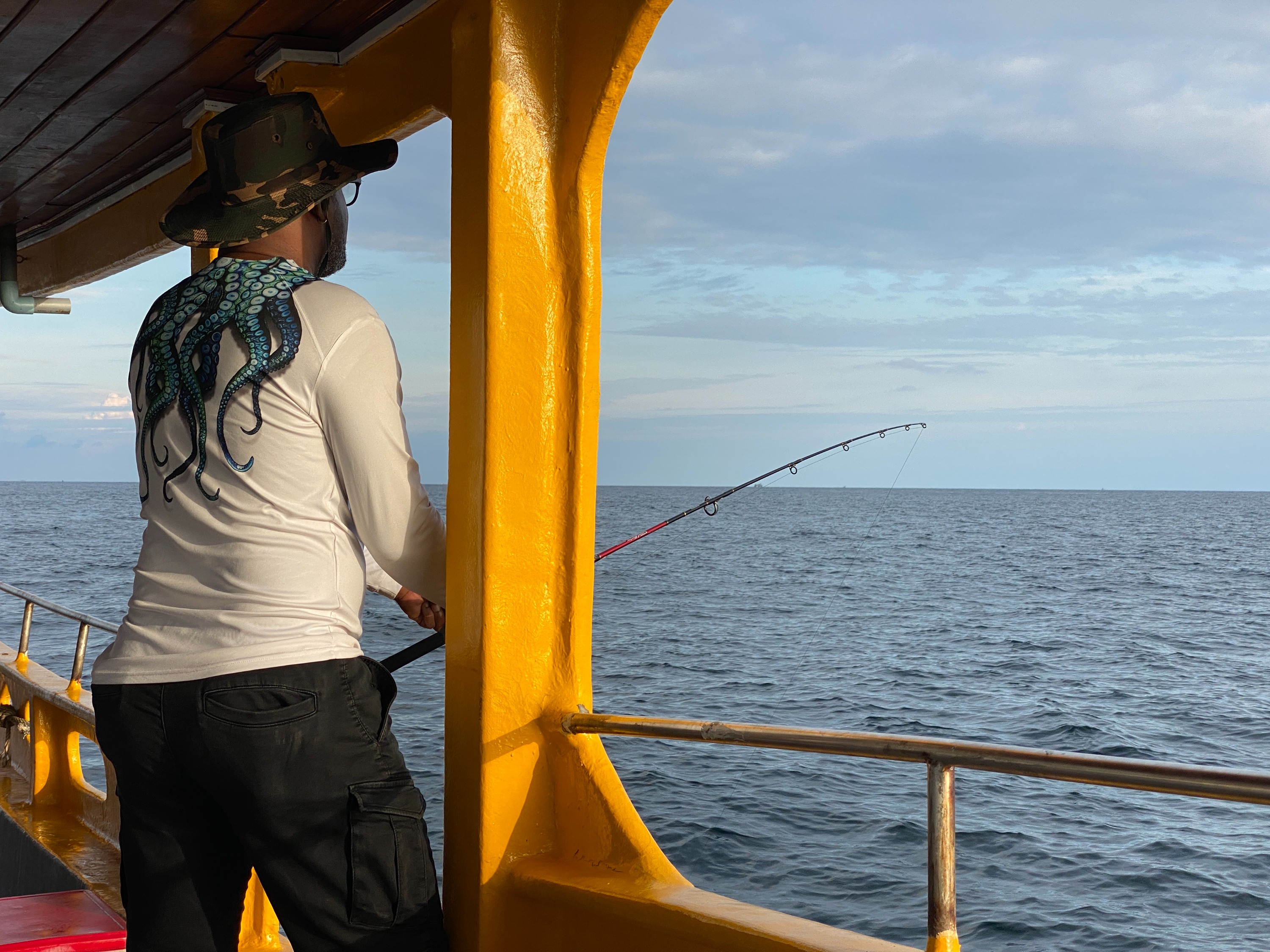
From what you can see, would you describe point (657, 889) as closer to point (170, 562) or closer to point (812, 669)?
point (170, 562)

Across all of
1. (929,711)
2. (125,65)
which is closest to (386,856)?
(125,65)

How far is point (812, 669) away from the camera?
20.7 m

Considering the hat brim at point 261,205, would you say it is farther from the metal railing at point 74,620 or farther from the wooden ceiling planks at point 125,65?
the metal railing at point 74,620

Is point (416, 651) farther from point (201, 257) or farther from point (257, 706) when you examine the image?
point (201, 257)

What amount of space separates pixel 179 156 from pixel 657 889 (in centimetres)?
296

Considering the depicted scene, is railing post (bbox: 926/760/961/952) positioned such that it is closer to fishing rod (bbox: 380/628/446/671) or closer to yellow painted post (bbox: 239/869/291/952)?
fishing rod (bbox: 380/628/446/671)

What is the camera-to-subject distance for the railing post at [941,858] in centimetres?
134

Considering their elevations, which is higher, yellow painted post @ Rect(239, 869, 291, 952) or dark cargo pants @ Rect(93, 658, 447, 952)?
dark cargo pants @ Rect(93, 658, 447, 952)

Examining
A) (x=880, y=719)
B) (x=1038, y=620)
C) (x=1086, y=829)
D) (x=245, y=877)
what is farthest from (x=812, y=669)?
(x=245, y=877)

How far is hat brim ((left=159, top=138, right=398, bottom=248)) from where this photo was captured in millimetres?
1542

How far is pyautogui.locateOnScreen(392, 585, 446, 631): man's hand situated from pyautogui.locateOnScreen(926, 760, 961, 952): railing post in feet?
2.73

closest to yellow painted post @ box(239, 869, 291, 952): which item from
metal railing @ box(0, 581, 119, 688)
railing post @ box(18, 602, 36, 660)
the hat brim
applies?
metal railing @ box(0, 581, 119, 688)

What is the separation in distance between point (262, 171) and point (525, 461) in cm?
68

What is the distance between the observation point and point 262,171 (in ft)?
5.03
